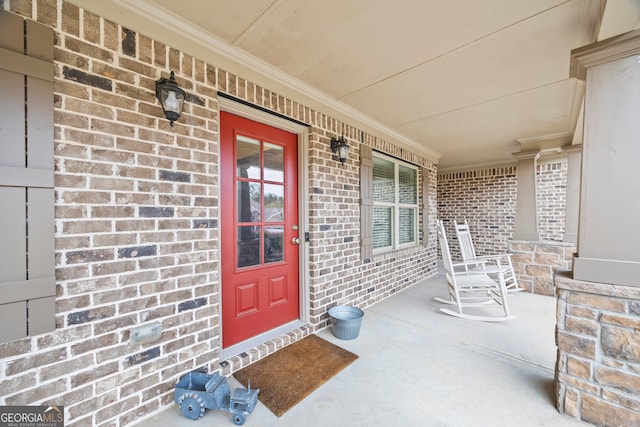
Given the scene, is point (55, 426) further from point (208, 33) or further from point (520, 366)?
point (520, 366)

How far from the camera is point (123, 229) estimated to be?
1.42 m

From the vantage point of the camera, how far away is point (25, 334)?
1.14 metres

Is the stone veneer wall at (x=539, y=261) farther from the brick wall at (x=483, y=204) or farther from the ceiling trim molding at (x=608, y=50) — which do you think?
the ceiling trim molding at (x=608, y=50)

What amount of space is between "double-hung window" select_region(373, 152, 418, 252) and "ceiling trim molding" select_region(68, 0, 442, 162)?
5.12ft

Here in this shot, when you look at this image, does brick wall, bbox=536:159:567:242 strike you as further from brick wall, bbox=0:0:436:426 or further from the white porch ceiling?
brick wall, bbox=0:0:436:426

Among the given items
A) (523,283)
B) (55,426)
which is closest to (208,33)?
(55,426)

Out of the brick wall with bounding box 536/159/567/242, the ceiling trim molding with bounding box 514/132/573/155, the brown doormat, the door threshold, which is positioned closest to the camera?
the brown doormat

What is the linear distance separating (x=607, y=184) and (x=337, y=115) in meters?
2.25

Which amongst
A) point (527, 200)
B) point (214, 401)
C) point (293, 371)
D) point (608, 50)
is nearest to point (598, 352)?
point (608, 50)

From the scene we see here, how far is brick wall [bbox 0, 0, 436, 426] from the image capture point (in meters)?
1.24

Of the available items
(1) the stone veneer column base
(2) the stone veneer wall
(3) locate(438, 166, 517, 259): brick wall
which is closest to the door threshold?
(1) the stone veneer column base

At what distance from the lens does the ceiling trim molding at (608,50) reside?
4.62ft

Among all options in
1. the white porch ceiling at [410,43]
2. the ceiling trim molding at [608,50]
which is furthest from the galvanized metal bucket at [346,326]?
the ceiling trim molding at [608,50]

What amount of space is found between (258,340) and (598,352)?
2.32 m
